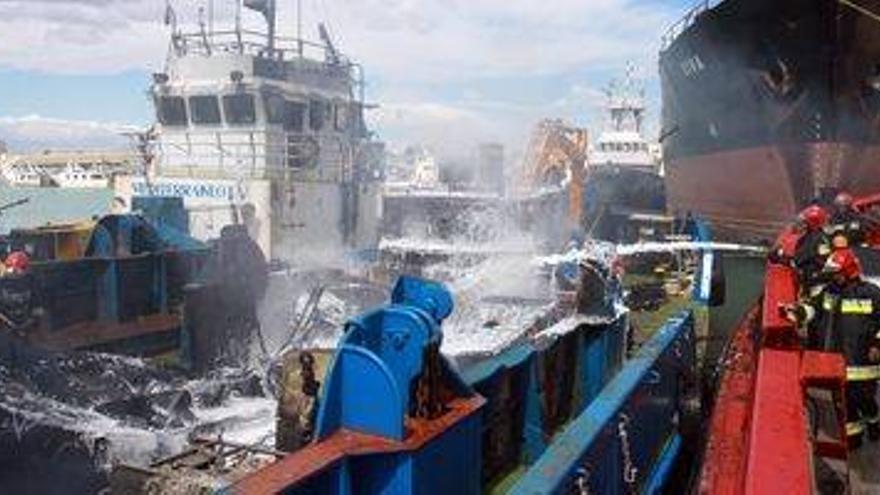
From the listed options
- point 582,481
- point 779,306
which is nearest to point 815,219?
point 779,306

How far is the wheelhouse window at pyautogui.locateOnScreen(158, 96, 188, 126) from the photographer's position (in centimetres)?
1628

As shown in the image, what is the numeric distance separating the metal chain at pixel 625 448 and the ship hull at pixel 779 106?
30.1ft

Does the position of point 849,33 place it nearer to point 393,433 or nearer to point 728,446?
point 728,446

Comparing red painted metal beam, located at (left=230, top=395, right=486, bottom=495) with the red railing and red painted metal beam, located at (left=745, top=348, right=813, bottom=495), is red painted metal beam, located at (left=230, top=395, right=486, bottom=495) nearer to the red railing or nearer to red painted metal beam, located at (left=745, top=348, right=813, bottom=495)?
the red railing

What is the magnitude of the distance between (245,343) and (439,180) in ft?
86.7

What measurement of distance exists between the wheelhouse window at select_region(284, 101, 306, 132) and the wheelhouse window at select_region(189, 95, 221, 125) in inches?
47.1

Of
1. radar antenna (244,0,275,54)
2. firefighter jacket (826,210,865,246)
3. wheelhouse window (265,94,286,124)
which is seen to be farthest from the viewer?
radar antenna (244,0,275,54)

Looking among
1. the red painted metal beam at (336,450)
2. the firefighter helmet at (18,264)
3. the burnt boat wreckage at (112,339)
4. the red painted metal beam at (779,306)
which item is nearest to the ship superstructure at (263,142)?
the burnt boat wreckage at (112,339)

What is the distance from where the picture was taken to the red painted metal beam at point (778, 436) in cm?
271

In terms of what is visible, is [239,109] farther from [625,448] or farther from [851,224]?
[625,448]

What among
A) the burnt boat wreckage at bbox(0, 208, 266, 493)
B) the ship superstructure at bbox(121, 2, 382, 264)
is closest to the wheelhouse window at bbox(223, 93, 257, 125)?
the ship superstructure at bbox(121, 2, 382, 264)

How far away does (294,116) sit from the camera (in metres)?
15.9

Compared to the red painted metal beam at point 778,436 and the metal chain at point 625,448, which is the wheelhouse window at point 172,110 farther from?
the red painted metal beam at point 778,436

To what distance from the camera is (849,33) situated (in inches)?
522
